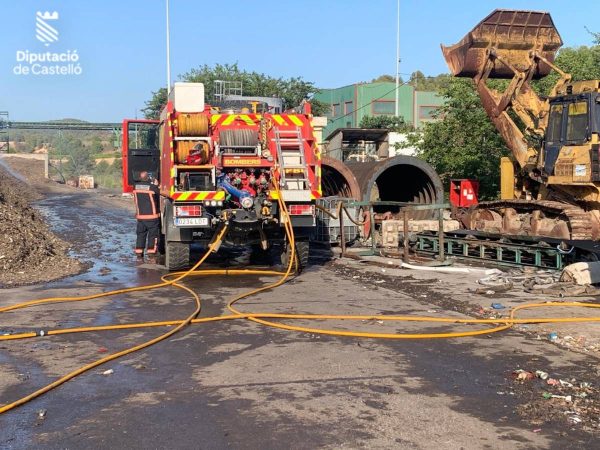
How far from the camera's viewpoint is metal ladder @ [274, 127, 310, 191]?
11.7 m

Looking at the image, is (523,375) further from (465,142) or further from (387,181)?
(465,142)

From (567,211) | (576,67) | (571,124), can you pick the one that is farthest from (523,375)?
(576,67)

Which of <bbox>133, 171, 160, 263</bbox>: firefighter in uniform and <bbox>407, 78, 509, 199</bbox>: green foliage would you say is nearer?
<bbox>133, 171, 160, 263</bbox>: firefighter in uniform

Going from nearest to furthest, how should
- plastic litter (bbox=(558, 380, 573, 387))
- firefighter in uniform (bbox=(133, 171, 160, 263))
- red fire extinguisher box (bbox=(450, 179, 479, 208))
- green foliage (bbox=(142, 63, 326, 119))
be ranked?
plastic litter (bbox=(558, 380, 573, 387)), firefighter in uniform (bbox=(133, 171, 160, 263)), red fire extinguisher box (bbox=(450, 179, 479, 208)), green foliage (bbox=(142, 63, 326, 119))

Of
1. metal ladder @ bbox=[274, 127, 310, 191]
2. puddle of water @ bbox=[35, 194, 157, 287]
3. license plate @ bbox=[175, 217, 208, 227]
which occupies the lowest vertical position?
puddle of water @ bbox=[35, 194, 157, 287]

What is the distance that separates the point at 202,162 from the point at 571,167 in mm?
6691

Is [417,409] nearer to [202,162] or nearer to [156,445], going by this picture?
[156,445]

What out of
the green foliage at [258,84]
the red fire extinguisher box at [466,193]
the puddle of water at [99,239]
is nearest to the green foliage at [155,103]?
the green foliage at [258,84]

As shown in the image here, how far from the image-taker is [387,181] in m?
21.6

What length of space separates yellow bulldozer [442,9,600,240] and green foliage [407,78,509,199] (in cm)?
624

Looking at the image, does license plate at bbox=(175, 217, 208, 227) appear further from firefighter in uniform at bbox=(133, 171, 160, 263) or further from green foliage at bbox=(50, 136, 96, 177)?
green foliage at bbox=(50, 136, 96, 177)

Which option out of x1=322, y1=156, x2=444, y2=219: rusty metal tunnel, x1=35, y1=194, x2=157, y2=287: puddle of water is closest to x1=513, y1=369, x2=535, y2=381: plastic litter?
x1=35, y1=194, x2=157, y2=287: puddle of water

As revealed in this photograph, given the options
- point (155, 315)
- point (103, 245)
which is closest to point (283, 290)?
point (155, 315)

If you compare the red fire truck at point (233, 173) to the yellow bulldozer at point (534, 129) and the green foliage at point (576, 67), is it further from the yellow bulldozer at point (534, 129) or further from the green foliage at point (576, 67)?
the green foliage at point (576, 67)
